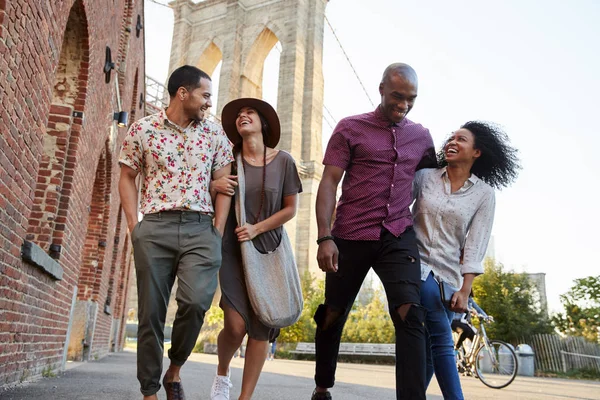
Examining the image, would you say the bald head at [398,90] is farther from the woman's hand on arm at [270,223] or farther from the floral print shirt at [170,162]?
the floral print shirt at [170,162]

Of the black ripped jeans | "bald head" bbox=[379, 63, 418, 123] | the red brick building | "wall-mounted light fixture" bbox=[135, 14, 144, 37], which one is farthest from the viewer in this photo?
"wall-mounted light fixture" bbox=[135, 14, 144, 37]

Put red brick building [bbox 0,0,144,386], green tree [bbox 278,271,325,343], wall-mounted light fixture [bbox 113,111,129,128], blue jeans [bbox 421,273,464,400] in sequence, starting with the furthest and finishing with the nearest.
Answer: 1. green tree [bbox 278,271,325,343]
2. wall-mounted light fixture [bbox 113,111,129,128]
3. red brick building [bbox 0,0,144,386]
4. blue jeans [bbox 421,273,464,400]

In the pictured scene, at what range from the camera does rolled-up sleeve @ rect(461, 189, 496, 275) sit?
10.4ft

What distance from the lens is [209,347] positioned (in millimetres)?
23797

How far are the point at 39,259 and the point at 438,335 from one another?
10.4 ft

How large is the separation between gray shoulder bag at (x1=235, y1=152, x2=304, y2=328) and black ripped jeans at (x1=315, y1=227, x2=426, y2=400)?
24cm

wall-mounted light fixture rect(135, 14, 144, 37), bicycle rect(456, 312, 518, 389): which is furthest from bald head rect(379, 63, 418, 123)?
wall-mounted light fixture rect(135, 14, 144, 37)

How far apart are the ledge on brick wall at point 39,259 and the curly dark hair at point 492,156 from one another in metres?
2.99

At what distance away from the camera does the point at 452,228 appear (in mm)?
3217

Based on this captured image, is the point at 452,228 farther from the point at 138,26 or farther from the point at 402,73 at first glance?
the point at 138,26

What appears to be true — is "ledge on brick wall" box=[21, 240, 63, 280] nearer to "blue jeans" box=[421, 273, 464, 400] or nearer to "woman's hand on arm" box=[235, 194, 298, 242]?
"woman's hand on arm" box=[235, 194, 298, 242]

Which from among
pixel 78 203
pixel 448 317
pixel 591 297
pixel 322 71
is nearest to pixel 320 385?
pixel 448 317

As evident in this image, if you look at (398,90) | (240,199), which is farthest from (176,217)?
(398,90)

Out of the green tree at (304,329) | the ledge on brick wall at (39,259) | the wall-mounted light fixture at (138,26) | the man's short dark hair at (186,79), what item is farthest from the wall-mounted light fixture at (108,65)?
the green tree at (304,329)
